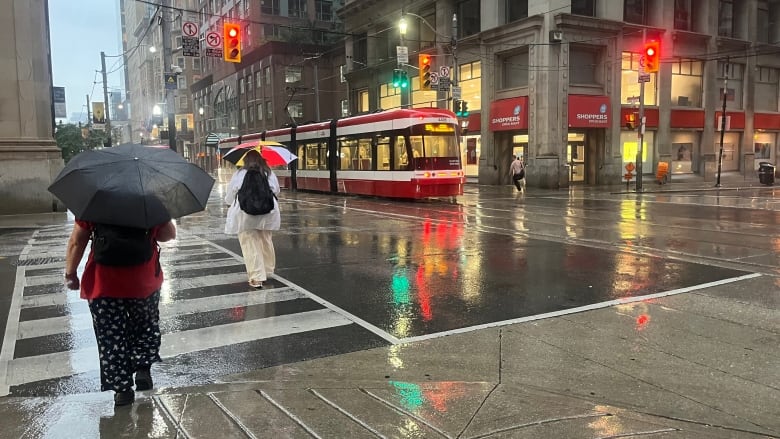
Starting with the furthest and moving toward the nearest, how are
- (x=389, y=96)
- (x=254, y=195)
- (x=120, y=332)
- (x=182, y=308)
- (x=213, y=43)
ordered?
(x=389, y=96) < (x=213, y=43) < (x=254, y=195) < (x=182, y=308) < (x=120, y=332)

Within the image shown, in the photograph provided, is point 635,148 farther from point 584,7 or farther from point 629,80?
point 584,7

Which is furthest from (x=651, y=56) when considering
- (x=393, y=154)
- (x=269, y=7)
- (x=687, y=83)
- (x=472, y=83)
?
(x=269, y=7)

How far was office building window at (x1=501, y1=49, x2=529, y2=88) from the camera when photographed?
33875 millimetres

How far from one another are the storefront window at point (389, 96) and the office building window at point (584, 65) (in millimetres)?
13777

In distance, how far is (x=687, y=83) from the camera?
3738 centimetres

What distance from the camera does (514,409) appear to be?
4020mm

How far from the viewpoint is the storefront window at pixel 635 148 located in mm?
34969

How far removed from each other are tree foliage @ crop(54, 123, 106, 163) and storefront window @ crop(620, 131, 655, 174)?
37.2 m

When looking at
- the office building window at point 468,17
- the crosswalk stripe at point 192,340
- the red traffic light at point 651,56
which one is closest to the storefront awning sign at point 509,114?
the office building window at point 468,17

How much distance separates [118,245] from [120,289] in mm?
316

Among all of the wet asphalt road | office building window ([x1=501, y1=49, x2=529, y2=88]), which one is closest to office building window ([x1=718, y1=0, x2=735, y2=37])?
office building window ([x1=501, y1=49, x2=529, y2=88])

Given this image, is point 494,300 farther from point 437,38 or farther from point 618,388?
point 437,38

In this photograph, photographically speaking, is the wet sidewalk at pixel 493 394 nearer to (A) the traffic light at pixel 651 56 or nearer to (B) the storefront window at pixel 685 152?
(A) the traffic light at pixel 651 56

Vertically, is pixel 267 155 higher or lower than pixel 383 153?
lower
